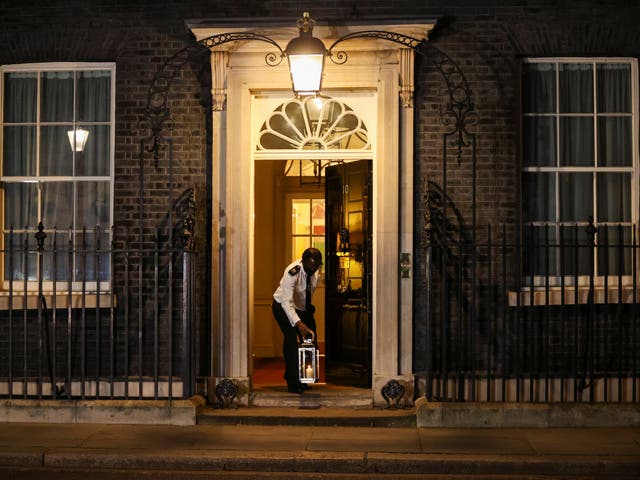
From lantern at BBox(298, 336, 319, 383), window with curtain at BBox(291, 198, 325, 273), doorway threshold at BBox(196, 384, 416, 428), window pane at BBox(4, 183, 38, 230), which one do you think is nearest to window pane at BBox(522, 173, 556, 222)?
doorway threshold at BBox(196, 384, 416, 428)

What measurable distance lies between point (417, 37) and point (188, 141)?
2692mm

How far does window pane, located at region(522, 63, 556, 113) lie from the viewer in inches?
414

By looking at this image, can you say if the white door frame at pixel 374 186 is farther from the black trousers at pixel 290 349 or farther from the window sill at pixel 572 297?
the window sill at pixel 572 297

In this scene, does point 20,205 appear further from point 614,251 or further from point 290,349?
point 614,251

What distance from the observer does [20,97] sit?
35.6ft

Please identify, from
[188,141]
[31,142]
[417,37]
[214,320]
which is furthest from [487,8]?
[31,142]

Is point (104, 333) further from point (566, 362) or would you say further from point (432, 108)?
point (566, 362)

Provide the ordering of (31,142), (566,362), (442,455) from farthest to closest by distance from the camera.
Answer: (31,142) < (566,362) < (442,455)

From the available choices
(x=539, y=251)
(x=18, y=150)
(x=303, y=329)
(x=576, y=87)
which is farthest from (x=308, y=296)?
(x=576, y=87)

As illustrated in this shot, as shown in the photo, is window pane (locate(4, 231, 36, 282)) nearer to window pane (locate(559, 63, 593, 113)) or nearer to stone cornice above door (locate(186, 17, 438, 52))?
stone cornice above door (locate(186, 17, 438, 52))

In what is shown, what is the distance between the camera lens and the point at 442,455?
8367 millimetres

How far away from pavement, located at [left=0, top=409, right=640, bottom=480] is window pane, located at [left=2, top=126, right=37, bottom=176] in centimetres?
309

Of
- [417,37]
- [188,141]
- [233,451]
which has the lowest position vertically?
[233,451]

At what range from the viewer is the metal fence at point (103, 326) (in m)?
10.1
